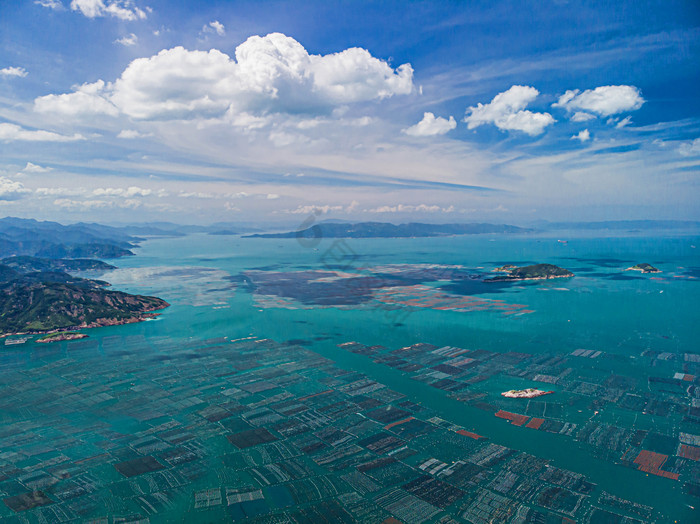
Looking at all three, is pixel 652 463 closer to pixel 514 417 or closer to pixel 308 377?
pixel 514 417

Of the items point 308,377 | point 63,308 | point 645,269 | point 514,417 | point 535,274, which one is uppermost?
point 645,269

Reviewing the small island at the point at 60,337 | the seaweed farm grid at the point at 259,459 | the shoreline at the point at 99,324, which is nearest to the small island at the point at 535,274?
the seaweed farm grid at the point at 259,459

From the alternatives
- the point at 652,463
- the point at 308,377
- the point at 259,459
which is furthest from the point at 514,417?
the point at 259,459

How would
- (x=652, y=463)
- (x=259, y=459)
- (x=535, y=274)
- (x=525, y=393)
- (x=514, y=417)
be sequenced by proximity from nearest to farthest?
(x=652, y=463) < (x=259, y=459) < (x=514, y=417) < (x=525, y=393) < (x=535, y=274)

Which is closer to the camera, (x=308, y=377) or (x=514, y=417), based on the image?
(x=514, y=417)

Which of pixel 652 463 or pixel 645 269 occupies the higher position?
pixel 645 269

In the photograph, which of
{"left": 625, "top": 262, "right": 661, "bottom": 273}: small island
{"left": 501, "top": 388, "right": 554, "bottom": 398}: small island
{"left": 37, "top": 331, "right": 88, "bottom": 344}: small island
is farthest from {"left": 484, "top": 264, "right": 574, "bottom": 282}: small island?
{"left": 37, "top": 331, "right": 88, "bottom": 344}: small island
